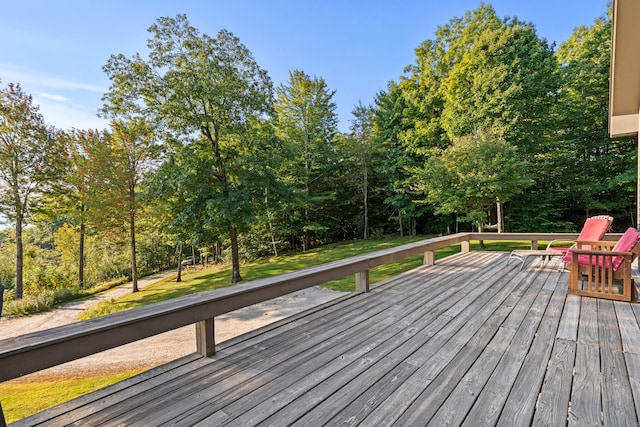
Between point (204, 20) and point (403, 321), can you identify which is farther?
point (204, 20)

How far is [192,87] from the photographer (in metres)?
9.24

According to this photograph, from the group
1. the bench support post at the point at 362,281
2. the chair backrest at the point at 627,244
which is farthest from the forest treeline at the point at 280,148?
the bench support post at the point at 362,281

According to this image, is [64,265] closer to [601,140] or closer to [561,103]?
[561,103]

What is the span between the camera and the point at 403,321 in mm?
2787

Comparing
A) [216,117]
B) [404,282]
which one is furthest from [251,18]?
[404,282]

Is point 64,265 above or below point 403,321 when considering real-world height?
below

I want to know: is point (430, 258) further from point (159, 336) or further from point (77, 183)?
point (77, 183)

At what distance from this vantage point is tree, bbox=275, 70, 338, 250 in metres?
16.8

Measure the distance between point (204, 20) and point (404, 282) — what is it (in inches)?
419

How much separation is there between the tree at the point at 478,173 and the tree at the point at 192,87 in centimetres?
689

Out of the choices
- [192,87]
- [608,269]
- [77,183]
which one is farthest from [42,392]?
[77,183]

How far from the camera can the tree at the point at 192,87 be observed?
918cm

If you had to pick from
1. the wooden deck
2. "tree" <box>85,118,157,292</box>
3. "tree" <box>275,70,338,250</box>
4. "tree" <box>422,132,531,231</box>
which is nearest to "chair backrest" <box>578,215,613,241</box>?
the wooden deck

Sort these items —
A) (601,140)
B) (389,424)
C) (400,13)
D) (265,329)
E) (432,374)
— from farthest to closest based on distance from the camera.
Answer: (601,140)
(400,13)
(265,329)
(432,374)
(389,424)
